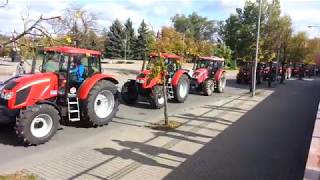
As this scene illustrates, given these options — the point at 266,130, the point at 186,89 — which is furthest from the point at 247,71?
the point at 266,130

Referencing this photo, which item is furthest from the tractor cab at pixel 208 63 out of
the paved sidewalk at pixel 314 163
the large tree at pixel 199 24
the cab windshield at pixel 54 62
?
the large tree at pixel 199 24

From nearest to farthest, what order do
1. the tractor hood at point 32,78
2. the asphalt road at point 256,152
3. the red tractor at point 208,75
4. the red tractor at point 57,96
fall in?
the asphalt road at point 256,152 < the red tractor at point 57,96 < the tractor hood at point 32,78 < the red tractor at point 208,75

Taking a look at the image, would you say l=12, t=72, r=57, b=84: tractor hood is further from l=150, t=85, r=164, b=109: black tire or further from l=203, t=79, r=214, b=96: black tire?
l=203, t=79, r=214, b=96: black tire

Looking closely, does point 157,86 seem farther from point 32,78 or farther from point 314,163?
point 314,163

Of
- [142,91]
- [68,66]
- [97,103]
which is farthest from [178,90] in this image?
[68,66]

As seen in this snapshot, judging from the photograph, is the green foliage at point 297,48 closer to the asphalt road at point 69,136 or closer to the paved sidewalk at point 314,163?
the asphalt road at point 69,136

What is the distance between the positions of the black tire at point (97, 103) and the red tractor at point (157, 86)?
2.50 meters

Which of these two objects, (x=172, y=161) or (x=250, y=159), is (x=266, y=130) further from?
(x=172, y=161)

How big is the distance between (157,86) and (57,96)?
5.73 m

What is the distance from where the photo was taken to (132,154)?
974 cm

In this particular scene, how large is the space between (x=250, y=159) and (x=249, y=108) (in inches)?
348

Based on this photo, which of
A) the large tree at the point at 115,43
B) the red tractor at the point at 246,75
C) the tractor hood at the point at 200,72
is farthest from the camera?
the large tree at the point at 115,43

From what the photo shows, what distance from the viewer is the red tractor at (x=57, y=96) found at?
10305mm

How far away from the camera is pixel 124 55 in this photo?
7462 cm
